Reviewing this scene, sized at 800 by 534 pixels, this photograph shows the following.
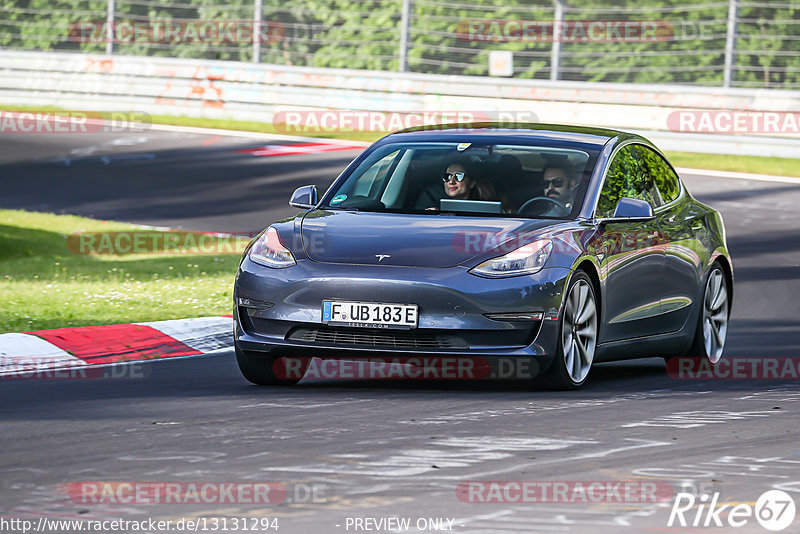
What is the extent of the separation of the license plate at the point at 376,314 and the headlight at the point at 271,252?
0.43 metres

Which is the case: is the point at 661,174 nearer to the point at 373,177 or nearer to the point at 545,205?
the point at 545,205

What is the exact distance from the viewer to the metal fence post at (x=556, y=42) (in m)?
26.6

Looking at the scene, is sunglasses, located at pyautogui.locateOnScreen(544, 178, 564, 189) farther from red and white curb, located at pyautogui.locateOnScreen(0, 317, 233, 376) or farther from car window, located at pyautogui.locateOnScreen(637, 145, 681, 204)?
red and white curb, located at pyautogui.locateOnScreen(0, 317, 233, 376)

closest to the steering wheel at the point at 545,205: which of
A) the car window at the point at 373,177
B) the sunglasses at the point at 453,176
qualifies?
the sunglasses at the point at 453,176

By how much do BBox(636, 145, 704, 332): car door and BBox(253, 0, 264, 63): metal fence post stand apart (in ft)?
61.7

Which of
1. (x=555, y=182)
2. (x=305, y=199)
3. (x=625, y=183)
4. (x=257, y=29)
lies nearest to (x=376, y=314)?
(x=305, y=199)

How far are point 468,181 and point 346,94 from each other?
18.1 m

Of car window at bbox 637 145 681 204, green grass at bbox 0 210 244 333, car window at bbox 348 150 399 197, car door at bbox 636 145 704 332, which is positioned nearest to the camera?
car window at bbox 348 150 399 197

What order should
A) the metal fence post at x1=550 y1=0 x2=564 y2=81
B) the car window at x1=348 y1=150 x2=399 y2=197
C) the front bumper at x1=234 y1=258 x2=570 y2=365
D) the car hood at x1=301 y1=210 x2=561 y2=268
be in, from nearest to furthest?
the front bumper at x1=234 y1=258 x2=570 y2=365 < the car hood at x1=301 y1=210 x2=561 y2=268 < the car window at x1=348 y1=150 x2=399 y2=197 < the metal fence post at x1=550 y1=0 x2=564 y2=81

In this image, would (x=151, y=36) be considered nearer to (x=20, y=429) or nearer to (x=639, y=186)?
(x=639, y=186)

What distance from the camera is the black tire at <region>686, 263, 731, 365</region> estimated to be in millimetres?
10703

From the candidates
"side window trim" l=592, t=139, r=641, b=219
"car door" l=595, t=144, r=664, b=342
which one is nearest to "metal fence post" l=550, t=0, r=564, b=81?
"side window trim" l=592, t=139, r=641, b=219

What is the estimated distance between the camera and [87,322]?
462 inches

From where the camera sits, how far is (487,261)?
870 centimetres
